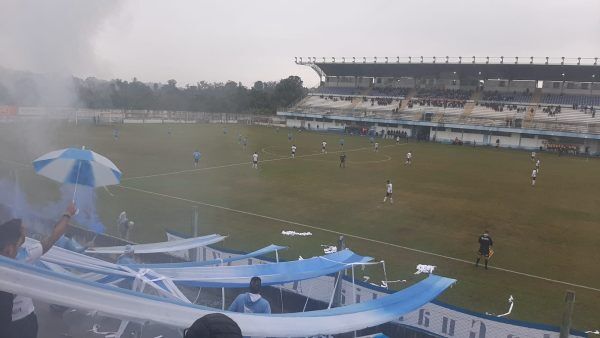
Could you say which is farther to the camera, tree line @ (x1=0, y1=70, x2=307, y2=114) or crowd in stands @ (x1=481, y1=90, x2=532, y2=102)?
crowd in stands @ (x1=481, y1=90, x2=532, y2=102)

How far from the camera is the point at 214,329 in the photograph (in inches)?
83.1

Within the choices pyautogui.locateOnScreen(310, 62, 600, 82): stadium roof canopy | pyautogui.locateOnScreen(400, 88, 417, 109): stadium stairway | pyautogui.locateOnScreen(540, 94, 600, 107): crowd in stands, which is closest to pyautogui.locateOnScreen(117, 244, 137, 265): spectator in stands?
pyautogui.locateOnScreen(540, 94, 600, 107): crowd in stands

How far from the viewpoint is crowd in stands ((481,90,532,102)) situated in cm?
6044

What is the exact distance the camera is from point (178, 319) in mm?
3877

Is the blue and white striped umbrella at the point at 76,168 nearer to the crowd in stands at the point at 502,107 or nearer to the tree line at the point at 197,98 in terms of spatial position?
the tree line at the point at 197,98

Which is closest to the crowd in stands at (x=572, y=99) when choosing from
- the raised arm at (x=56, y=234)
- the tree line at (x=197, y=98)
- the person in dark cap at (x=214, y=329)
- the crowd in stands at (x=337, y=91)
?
the crowd in stands at (x=337, y=91)

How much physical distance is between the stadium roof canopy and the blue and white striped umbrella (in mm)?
60026

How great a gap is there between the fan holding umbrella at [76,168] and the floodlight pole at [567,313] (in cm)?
707

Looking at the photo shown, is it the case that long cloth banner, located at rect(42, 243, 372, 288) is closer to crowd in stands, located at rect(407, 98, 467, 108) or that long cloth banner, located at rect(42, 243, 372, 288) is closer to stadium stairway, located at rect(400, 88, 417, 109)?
crowd in stands, located at rect(407, 98, 467, 108)

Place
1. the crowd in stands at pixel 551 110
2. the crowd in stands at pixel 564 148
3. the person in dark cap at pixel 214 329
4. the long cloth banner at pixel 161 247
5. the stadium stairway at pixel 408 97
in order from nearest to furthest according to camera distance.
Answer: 1. the person in dark cap at pixel 214 329
2. the long cloth banner at pixel 161 247
3. the crowd in stands at pixel 564 148
4. the crowd in stands at pixel 551 110
5. the stadium stairway at pixel 408 97

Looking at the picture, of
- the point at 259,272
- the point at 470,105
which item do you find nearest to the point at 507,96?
the point at 470,105

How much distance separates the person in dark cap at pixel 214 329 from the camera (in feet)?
6.88

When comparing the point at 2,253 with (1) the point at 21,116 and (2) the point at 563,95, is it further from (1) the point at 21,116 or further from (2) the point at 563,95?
(2) the point at 563,95

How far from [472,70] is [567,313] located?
62723mm
